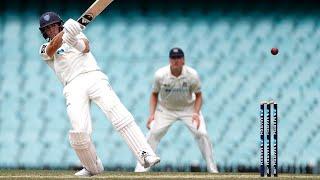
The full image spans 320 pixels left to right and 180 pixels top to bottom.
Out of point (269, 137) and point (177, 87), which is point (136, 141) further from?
point (177, 87)

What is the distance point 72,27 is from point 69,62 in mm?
560

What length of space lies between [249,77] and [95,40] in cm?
184

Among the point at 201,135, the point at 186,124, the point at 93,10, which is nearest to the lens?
the point at 93,10

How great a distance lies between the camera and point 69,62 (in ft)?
27.9

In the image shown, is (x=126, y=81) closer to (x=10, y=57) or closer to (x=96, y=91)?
(x=10, y=57)

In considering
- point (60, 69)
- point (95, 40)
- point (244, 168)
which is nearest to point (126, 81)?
point (95, 40)

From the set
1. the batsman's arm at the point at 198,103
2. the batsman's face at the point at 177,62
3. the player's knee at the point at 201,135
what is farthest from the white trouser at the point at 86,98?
the player's knee at the point at 201,135

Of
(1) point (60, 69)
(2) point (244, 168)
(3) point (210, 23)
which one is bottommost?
(2) point (244, 168)

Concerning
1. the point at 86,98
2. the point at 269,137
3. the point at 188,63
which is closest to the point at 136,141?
the point at 86,98

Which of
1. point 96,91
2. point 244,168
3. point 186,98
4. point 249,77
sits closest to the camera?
point 96,91

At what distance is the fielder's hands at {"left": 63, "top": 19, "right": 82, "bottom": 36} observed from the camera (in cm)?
799

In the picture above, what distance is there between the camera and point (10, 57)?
13.5 meters

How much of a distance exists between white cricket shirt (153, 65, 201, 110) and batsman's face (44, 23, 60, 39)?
3055 mm

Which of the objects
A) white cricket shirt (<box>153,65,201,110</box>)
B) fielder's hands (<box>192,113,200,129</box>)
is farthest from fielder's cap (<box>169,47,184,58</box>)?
fielder's hands (<box>192,113,200,129</box>)
